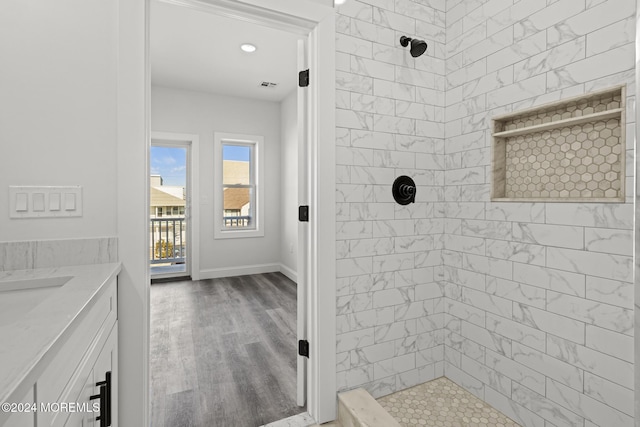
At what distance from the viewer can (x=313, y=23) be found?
1.70 m

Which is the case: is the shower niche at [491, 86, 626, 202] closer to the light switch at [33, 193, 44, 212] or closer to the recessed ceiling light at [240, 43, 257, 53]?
the light switch at [33, 193, 44, 212]

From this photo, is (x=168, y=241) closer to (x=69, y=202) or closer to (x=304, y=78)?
(x=69, y=202)

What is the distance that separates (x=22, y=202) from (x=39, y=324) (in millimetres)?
845

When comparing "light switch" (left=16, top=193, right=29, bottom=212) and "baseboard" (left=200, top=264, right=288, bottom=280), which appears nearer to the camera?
"light switch" (left=16, top=193, right=29, bottom=212)

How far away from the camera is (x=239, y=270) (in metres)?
5.07

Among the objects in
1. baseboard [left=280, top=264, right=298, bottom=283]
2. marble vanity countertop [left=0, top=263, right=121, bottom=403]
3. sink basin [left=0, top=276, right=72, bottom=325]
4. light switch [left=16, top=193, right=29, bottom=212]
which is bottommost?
baseboard [left=280, top=264, right=298, bottom=283]

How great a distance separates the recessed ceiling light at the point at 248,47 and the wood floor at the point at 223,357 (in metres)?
2.89

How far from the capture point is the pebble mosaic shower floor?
1645 millimetres

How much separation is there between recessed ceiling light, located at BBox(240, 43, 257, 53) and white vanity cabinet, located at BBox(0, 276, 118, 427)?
2908mm

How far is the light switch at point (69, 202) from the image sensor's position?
4.25ft

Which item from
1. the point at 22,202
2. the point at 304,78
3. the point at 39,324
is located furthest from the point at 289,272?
the point at 39,324

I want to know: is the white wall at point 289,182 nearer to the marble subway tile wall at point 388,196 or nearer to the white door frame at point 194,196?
the white door frame at point 194,196

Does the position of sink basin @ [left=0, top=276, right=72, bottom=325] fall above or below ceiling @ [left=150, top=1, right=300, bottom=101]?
below

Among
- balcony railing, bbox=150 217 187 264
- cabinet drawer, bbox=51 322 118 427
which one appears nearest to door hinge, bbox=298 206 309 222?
cabinet drawer, bbox=51 322 118 427
